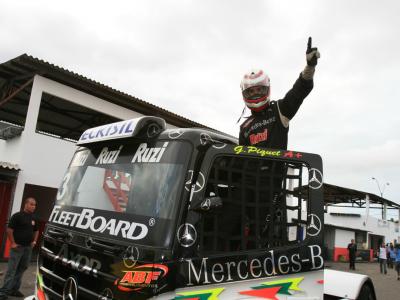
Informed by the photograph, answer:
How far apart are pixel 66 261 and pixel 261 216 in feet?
5.05

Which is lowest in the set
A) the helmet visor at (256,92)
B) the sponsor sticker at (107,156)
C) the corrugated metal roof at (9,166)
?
the sponsor sticker at (107,156)

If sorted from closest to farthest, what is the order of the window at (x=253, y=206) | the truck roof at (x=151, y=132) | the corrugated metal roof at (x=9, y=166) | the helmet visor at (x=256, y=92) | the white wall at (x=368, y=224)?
the window at (x=253, y=206)
the truck roof at (x=151, y=132)
the helmet visor at (x=256, y=92)
the corrugated metal roof at (x=9, y=166)
the white wall at (x=368, y=224)

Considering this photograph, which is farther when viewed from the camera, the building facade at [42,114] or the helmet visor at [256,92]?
the building facade at [42,114]

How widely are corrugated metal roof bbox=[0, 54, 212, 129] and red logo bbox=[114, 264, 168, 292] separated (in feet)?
34.7

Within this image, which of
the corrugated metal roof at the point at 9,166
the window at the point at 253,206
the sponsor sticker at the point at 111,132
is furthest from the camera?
the corrugated metal roof at the point at 9,166

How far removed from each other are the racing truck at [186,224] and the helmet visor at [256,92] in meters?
0.78

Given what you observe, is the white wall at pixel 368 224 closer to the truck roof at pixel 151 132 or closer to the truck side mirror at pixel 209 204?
the truck roof at pixel 151 132

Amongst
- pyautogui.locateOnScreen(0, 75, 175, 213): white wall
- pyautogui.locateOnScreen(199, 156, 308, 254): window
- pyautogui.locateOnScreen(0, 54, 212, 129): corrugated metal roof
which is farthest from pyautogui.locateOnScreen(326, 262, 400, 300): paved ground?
pyautogui.locateOnScreen(0, 75, 175, 213): white wall

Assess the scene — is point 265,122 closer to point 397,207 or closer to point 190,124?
point 190,124

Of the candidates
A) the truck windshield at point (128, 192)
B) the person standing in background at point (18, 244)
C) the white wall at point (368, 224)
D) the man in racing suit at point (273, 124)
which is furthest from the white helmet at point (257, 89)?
the white wall at point (368, 224)

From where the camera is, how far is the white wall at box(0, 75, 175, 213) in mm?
11695

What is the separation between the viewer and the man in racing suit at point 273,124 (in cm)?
302

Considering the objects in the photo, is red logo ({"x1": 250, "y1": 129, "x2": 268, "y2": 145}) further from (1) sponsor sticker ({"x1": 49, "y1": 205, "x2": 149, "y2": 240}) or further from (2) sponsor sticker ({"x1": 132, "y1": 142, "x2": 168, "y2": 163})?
(1) sponsor sticker ({"x1": 49, "y1": 205, "x2": 149, "y2": 240})

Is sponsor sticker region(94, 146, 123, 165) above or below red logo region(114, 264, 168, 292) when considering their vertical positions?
above
